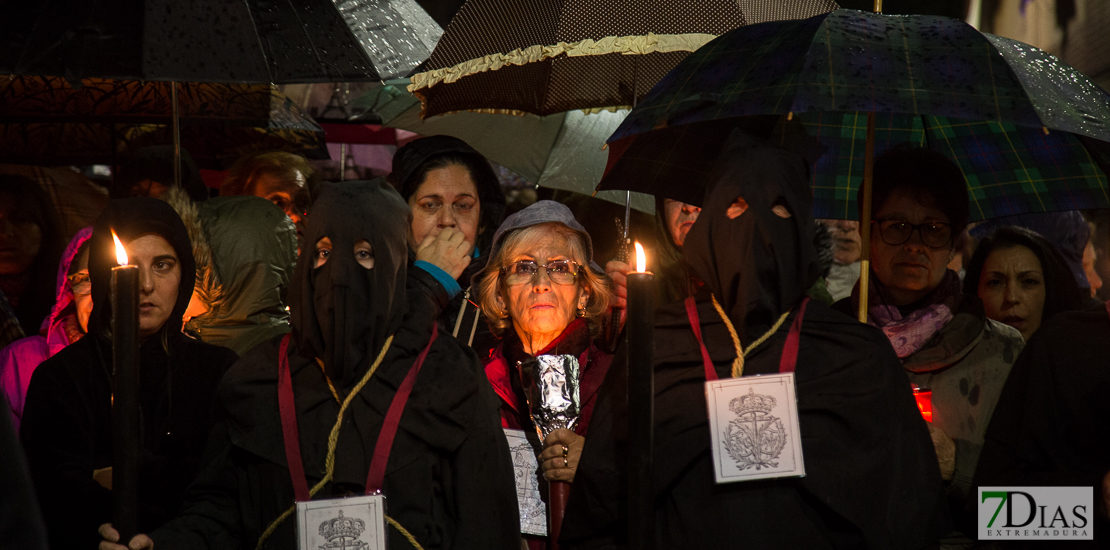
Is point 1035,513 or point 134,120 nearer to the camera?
point 1035,513

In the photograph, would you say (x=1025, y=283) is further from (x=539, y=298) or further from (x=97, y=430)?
(x=97, y=430)

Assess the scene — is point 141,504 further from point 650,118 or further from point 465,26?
point 465,26

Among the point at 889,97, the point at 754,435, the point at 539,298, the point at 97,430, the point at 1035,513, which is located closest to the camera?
the point at 754,435

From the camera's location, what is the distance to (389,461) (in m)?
2.95

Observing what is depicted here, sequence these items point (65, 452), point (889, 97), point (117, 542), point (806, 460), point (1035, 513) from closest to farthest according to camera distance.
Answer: point (117, 542)
point (806, 460)
point (889, 97)
point (1035, 513)
point (65, 452)

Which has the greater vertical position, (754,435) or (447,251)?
(447,251)

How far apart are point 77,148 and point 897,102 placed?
6.06 m

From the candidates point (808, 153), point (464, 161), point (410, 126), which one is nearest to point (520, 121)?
point (410, 126)

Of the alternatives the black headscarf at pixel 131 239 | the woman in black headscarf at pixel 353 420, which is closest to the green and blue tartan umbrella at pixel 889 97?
the woman in black headscarf at pixel 353 420

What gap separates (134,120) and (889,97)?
462 centimetres

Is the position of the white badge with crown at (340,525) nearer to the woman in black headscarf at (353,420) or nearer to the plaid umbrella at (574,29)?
the woman in black headscarf at (353,420)

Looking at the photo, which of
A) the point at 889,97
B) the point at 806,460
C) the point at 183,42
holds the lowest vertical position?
the point at 806,460

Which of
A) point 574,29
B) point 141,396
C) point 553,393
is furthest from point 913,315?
point 141,396

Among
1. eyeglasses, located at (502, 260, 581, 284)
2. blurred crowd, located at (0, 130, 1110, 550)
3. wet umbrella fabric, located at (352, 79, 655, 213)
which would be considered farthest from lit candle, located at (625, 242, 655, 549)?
wet umbrella fabric, located at (352, 79, 655, 213)
